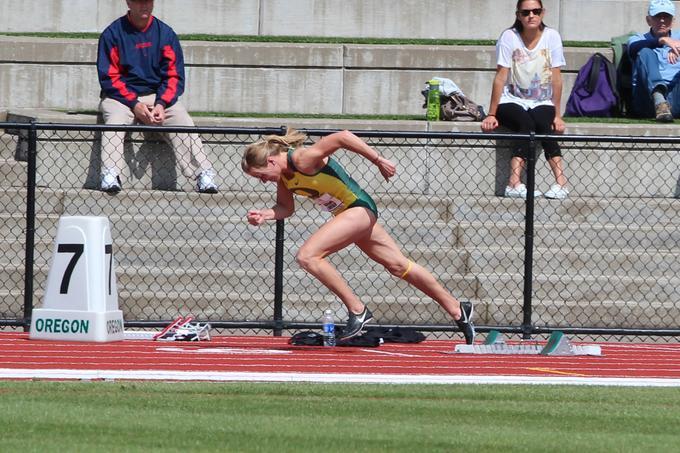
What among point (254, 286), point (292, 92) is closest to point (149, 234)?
point (254, 286)

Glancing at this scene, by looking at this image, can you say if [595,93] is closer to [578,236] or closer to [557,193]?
[557,193]

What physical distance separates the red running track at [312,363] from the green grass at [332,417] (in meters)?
0.42

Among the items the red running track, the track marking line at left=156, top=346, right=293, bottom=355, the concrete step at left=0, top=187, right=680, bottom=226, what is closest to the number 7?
the red running track

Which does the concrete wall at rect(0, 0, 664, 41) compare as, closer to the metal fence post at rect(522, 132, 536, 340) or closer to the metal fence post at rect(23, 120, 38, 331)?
the metal fence post at rect(522, 132, 536, 340)

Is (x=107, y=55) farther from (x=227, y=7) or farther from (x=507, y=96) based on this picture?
(x=227, y=7)

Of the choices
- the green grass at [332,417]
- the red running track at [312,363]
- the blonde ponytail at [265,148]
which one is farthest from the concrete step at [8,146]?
the green grass at [332,417]

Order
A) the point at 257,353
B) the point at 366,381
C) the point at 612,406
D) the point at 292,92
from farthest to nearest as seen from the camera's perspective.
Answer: the point at 292,92
the point at 257,353
the point at 366,381
the point at 612,406

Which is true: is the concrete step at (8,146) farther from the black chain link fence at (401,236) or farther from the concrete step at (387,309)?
the concrete step at (387,309)

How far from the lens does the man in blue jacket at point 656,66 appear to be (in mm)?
15148

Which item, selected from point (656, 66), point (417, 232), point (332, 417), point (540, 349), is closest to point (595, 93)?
point (656, 66)

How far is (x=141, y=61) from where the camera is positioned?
13.6 m

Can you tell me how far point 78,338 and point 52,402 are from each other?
10.3ft

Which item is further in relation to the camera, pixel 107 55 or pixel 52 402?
pixel 107 55

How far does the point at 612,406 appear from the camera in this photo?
8.10m
